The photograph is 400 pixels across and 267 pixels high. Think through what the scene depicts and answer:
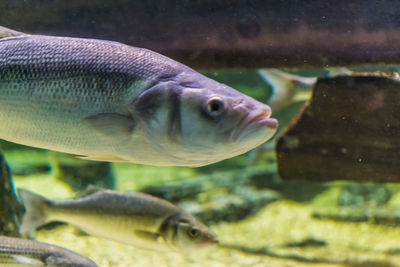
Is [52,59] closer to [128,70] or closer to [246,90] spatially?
[128,70]

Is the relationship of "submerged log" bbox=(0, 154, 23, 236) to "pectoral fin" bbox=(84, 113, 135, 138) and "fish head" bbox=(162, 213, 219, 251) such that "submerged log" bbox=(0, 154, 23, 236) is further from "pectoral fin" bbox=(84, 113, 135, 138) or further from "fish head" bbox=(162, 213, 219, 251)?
"pectoral fin" bbox=(84, 113, 135, 138)

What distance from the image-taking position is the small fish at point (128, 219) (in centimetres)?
296

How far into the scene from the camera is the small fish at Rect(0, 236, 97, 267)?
2.29 meters

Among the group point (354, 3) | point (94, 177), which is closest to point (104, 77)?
point (354, 3)

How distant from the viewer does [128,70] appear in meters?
1.48

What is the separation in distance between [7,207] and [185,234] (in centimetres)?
188

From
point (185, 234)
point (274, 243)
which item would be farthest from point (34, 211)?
point (274, 243)

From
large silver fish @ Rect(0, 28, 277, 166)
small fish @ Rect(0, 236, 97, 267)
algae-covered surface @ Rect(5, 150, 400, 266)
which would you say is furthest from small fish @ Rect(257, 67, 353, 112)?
large silver fish @ Rect(0, 28, 277, 166)

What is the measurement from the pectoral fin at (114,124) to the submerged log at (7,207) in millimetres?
2706

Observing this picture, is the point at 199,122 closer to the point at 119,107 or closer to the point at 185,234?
the point at 119,107

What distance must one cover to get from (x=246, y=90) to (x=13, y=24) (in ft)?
27.0

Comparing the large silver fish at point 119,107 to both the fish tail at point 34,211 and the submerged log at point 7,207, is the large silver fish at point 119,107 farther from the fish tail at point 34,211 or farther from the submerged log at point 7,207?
the submerged log at point 7,207

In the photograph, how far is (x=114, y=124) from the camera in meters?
1.39

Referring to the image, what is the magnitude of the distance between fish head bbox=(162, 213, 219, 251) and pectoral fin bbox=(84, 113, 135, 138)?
1.71 m
